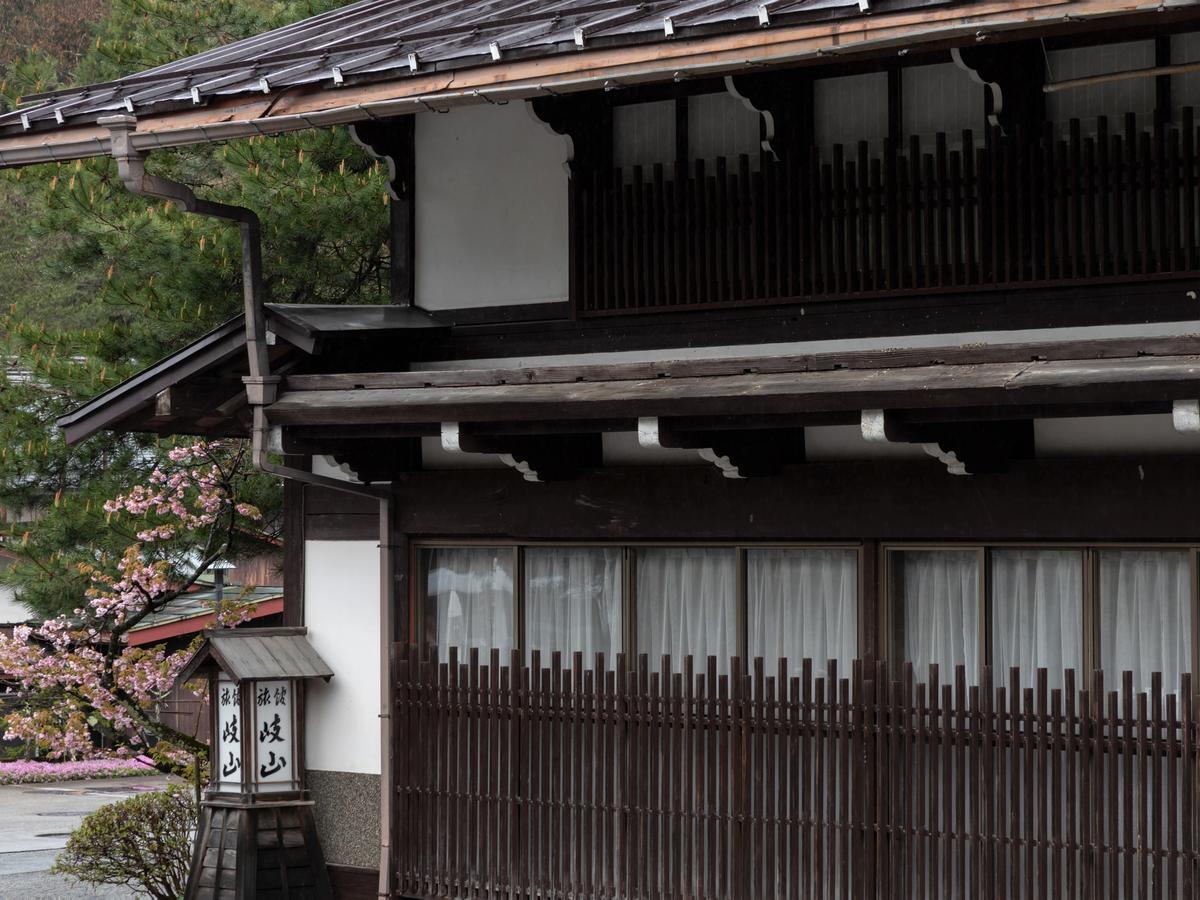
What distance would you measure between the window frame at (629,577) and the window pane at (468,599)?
6 cm

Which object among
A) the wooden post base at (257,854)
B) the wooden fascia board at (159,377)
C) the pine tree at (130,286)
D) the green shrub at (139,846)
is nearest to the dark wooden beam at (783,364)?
the wooden fascia board at (159,377)

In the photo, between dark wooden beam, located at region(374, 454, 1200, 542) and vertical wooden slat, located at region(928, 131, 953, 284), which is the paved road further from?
vertical wooden slat, located at region(928, 131, 953, 284)

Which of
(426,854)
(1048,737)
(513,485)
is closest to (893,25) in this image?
(1048,737)

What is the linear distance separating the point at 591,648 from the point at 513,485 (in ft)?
3.91

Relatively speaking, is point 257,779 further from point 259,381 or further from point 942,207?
point 942,207

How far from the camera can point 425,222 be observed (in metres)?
11.4

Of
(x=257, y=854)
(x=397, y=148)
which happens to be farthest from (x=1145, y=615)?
(x=257, y=854)

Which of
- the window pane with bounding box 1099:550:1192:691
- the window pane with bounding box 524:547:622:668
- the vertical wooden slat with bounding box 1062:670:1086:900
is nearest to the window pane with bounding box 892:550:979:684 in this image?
the window pane with bounding box 1099:550:1192:691

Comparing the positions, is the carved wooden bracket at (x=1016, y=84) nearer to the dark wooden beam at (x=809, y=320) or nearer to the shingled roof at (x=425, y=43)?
the dark wooden beam at (x=809, y=320)

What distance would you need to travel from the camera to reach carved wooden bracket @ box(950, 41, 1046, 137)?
A: 9078mm

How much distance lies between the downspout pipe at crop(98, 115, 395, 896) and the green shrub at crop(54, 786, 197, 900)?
257 cm

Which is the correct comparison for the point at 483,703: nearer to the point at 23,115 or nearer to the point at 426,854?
the point at 426,854

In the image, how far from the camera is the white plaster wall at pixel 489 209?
35.7ft

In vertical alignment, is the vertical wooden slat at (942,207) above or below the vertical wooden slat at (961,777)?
above
